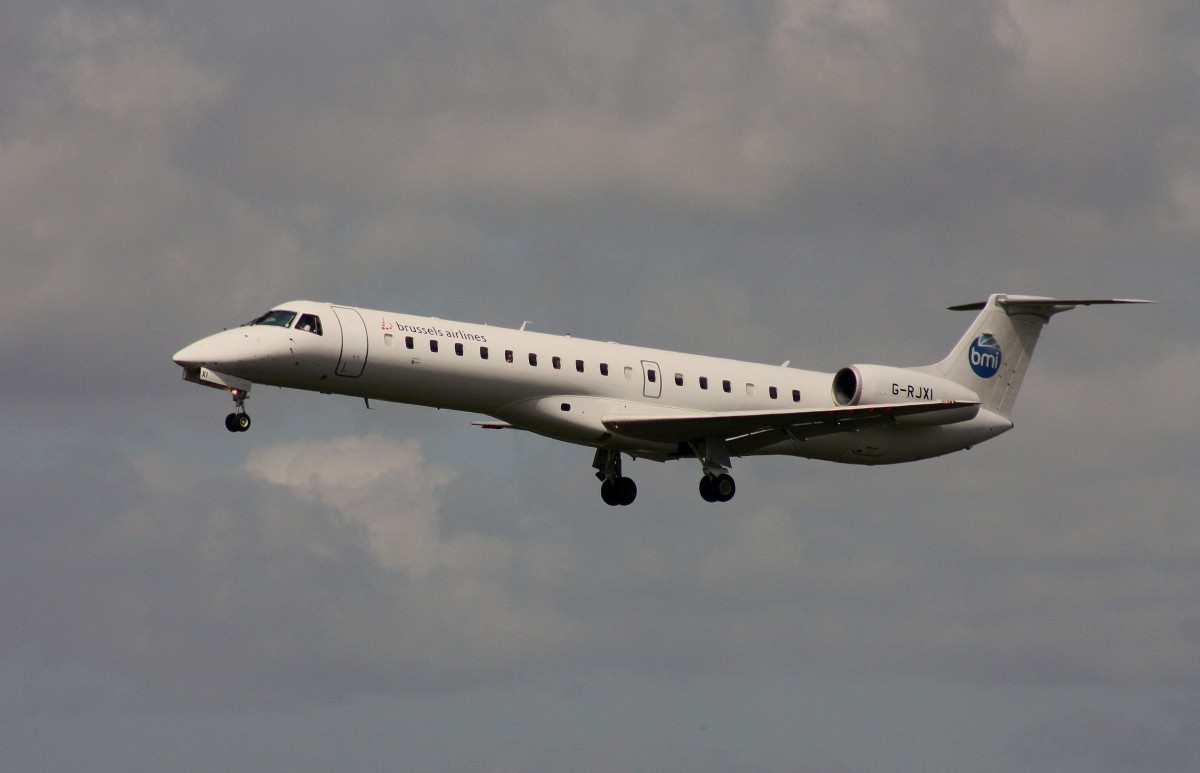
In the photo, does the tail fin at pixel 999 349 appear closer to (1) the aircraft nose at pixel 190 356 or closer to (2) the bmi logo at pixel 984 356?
(2) the bmi logo at pixel 984 356

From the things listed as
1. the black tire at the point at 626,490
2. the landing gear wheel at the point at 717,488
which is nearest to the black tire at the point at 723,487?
the landing gear wheel at the point at 717,488

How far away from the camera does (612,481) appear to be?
45.5m

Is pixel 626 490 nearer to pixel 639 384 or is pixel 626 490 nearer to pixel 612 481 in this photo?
pixel 612 481

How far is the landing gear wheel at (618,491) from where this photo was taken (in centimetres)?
4553

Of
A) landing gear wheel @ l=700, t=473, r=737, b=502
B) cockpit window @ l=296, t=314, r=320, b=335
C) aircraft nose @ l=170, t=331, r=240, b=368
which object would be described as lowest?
landing gear wheel @ l=700, t=473, r=737, b=502

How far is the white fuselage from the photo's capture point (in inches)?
1499

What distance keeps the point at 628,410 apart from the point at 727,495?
338 cm

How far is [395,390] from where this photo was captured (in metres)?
39.0

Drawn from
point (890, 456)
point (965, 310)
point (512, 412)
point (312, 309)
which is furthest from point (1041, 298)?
point (312, 309)

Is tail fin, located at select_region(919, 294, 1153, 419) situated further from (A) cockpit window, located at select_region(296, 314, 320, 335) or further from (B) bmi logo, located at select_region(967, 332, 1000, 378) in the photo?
(A) cockpit window, located at select_region(296, 314, 320, 335)

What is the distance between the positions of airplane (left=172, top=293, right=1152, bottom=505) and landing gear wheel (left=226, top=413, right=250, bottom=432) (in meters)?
0.04

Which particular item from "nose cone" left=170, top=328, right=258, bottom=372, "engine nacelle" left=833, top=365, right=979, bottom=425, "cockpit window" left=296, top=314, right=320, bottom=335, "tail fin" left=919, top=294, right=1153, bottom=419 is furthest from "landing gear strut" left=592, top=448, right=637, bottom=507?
"nose cone" left=170, top=328, right=258, bottom=372

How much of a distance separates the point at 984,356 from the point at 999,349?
1.57 feet

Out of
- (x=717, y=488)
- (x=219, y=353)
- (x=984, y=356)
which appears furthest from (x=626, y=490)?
(x=219, y=353)
